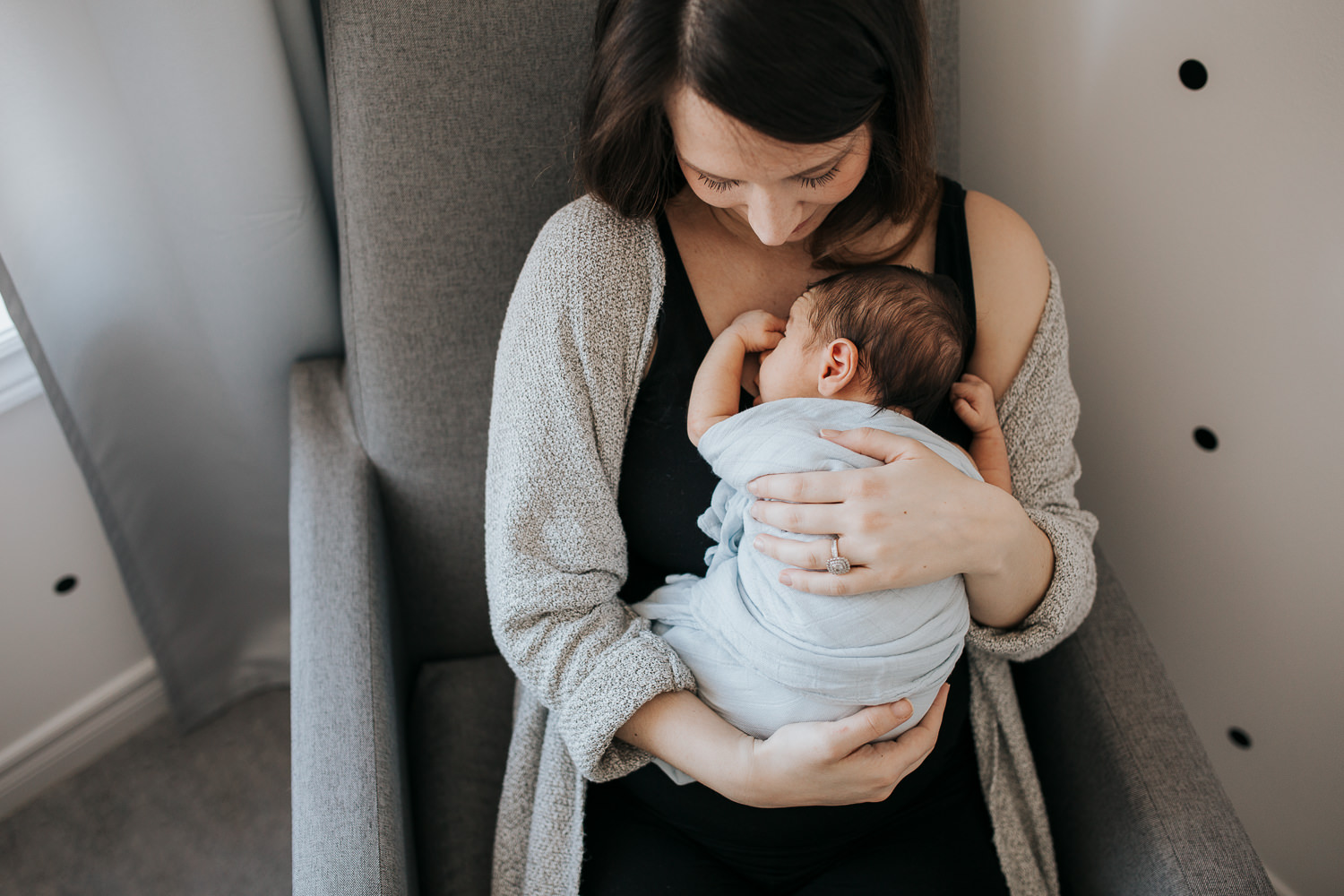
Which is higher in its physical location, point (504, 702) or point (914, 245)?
point (914, 245)

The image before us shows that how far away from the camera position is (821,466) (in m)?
0.85

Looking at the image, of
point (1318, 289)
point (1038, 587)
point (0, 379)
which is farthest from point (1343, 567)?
point (0, 379)

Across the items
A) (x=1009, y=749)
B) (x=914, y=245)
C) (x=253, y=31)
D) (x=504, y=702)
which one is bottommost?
(x=504, y=702)

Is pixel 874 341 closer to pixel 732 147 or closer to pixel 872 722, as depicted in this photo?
pixel 732 147

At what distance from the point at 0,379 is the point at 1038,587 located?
1446 mm

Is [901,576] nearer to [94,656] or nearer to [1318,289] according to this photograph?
[1318,289]

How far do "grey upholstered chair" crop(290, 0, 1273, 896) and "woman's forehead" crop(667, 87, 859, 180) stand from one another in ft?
0.99

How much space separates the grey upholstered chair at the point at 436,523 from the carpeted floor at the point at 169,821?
1.81 feet

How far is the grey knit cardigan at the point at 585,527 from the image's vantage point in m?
0.92

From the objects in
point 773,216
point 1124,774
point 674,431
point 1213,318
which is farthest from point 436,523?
point 1213,318

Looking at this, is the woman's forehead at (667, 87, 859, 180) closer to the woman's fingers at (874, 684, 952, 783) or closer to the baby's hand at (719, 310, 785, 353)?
the baby's hand at (719, 310, 785, 353)

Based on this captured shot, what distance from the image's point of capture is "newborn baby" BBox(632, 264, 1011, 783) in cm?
83

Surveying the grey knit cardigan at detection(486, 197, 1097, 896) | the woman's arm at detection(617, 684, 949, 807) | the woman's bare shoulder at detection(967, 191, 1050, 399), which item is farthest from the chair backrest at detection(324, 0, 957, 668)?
the woman's arm at detection(617, 684, 949, 807)

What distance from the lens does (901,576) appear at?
824 millimetres
